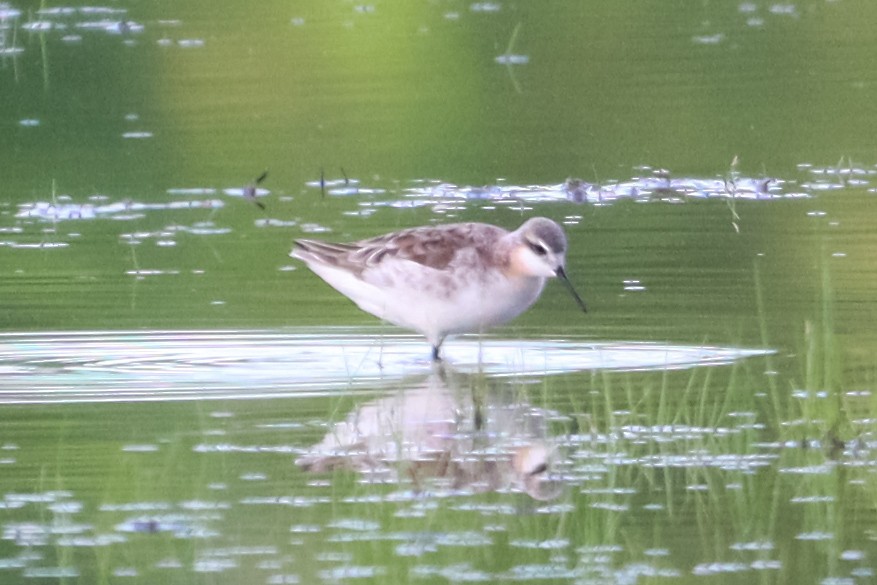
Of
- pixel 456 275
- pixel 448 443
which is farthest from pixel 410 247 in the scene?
pixel 448 443

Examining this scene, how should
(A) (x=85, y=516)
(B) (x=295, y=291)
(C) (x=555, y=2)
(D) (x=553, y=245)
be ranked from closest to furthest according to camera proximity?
(A) (x=85, y=516)
(D) (x=553, y=245)
(B) (x=295, y=291)
(C) (x=555, y=2)

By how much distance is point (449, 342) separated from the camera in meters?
9.95

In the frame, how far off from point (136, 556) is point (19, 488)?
0.98 meters

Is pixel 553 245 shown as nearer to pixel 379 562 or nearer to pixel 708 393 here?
pixel 708 393

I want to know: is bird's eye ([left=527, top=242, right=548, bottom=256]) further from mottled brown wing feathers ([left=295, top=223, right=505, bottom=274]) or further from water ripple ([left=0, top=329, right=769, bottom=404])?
water ripple ([left=0, top=329, right=769, bottom=404])

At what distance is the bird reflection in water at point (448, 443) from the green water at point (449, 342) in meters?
0.02

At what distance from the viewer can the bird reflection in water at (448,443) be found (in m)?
7.19

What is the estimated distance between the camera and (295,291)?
34.8ft

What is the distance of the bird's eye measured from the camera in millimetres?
9203

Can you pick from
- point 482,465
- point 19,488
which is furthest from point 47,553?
point 482,465

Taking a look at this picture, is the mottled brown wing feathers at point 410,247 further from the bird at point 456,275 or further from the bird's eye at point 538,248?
the bird's eye at point 538,248

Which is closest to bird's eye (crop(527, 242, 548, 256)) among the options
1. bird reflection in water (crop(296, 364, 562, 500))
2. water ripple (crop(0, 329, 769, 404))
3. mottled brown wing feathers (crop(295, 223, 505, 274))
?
mottled brown wing feathers (crop(295, 223, 505, 274))

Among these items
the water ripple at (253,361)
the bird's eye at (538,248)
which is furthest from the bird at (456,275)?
the water ripple at (253,361)

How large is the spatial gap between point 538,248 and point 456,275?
37 centimetres
